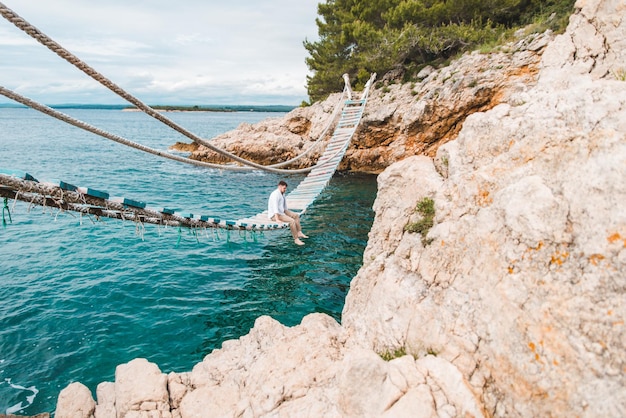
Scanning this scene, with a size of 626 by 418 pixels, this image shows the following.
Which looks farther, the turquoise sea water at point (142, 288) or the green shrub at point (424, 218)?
the turquoise sea water at point (142, 288)

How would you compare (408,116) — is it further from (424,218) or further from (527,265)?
(527,265)

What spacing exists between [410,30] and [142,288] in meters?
21.0

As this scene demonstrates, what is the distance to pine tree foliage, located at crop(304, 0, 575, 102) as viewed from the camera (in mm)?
21938

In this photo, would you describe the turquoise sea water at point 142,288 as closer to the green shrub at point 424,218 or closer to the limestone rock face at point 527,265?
the green shrub at point 424,218

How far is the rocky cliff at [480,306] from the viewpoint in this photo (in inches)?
125

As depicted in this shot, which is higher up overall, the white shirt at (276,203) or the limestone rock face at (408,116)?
the limestone rock face at (408,116)

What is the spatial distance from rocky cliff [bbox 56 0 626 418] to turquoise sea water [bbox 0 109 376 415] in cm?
216

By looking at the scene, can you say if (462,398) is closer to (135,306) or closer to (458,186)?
(458,186)

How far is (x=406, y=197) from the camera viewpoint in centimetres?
593

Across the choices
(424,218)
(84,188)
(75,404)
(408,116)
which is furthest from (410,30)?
(75,404)

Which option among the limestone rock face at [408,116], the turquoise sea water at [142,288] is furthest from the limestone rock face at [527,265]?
the limestone rock face at [408,116]

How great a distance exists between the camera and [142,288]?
9.97m

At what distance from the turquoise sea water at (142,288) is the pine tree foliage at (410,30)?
39.0 feet

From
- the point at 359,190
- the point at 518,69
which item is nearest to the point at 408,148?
the point at 359,190
